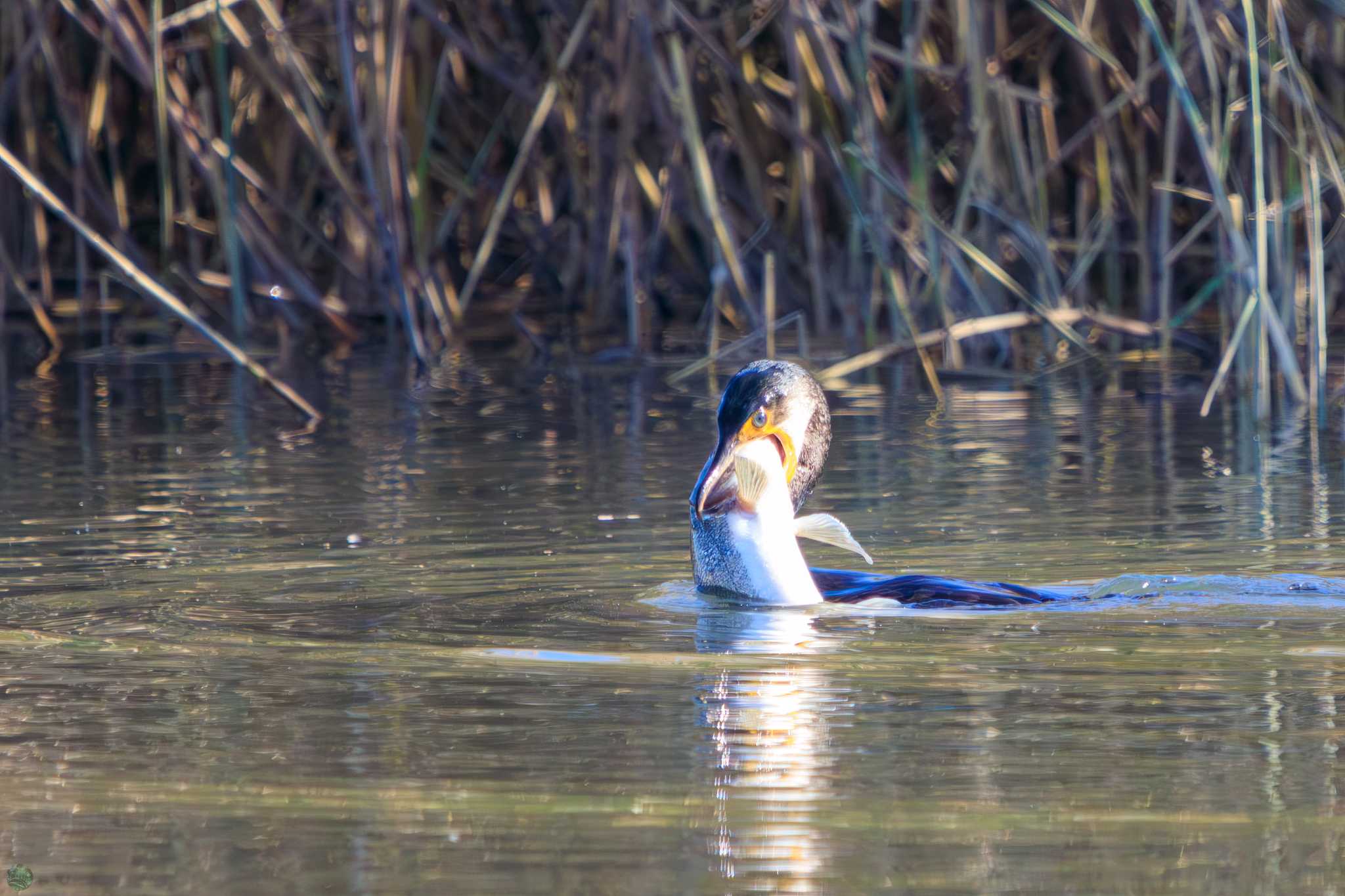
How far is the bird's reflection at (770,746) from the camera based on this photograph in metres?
3.24

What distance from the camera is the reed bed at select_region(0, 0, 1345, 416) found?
9.98 m

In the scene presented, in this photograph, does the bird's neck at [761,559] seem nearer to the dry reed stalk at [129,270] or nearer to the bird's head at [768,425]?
the bird's head at [768,425]

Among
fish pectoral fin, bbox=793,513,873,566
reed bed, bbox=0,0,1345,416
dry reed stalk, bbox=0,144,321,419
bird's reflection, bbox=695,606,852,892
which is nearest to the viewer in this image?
bird's reflection, bbox=695,606,852,892

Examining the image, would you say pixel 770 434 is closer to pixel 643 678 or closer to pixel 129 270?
pixel 643 678

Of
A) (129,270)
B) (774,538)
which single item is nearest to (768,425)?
(774,538)

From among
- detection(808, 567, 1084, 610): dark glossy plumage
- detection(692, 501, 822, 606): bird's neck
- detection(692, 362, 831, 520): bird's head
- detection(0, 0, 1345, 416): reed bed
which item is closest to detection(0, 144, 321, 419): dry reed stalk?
detection(0, 0, 1345, 416): reed bed

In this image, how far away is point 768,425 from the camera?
5.79 m

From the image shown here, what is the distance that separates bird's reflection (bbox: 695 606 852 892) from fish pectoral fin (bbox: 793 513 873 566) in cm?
21

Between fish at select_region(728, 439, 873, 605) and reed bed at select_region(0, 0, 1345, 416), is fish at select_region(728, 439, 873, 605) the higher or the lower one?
the lower one

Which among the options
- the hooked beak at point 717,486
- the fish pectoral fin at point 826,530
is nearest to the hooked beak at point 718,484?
the hooked beak at point 717,486

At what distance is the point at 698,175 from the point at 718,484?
14.8 feet

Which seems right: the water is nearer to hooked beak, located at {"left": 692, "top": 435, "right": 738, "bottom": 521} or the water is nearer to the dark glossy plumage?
the dark glossy plumage

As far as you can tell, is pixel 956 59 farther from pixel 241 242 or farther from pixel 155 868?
pixel 155 868

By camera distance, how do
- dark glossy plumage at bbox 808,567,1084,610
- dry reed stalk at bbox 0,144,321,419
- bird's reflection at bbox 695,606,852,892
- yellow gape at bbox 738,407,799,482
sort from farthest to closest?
1. dry reed stalk at bbox 0,144,321,419
2. yellow gape at bbox 738,407,799,482
3. dark glossy plumage at bbox 808,567,1084,610
4. bird's reflection at bbox 695,606,852,892
